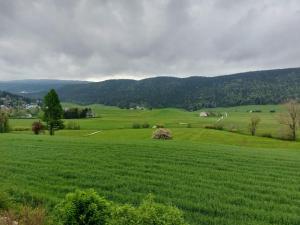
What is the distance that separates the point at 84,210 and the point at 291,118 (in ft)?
280

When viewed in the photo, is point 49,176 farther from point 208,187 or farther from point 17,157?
point 208,187

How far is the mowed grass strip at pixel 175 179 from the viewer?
10180 millimetres

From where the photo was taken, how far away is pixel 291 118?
8500cm

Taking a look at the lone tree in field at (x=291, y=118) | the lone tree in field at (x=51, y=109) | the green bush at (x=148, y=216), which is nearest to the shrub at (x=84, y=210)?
the green bush at (x=148, y=216)

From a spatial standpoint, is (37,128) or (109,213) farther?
(37,128)

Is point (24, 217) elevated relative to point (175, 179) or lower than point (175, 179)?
elevated

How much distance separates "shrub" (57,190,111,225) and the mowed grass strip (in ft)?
9.34

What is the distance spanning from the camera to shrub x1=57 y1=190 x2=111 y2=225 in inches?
277

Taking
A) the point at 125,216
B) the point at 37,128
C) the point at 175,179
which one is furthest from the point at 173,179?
the point at 37,128

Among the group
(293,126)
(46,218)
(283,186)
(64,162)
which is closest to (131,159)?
(64,162)

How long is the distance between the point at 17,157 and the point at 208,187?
9.92 meters

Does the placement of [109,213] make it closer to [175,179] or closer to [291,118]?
[175,179]

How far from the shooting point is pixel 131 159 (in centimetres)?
1705

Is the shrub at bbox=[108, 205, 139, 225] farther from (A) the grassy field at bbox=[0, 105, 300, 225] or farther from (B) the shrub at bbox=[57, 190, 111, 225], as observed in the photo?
(A) the grassy field at bbox=[0, 105, 300, 225]
